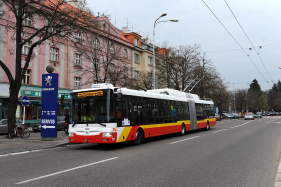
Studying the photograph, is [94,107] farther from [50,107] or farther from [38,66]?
[38,66]

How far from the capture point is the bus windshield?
36.9 feet

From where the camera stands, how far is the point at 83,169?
7219mm

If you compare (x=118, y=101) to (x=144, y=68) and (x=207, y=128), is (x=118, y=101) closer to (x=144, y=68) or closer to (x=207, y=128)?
(x=207, y=128)

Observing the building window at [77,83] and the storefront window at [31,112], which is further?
the building window at [77,83]

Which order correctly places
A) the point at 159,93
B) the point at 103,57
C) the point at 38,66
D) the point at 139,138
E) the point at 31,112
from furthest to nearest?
1. the point at 103,57
2. the point at 31,112
3. the point at 38,66
4. the point at 159,93
5. the point at 139,138

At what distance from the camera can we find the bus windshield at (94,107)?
11.2m

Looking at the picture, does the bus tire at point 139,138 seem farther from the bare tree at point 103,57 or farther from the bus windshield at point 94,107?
the bare tree at point 103,57

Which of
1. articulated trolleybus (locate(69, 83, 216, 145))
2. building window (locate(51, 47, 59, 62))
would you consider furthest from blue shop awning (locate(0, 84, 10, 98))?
articulated trolleybus (locate(69, 83, 216, 145))

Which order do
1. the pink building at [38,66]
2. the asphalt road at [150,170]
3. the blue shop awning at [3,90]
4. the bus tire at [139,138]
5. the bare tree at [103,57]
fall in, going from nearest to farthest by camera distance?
the asphalt road at [150,170] → the bus tire at [139,138] → the bare tree at [103,57] → the blue shop awning at [3,90] → the pink building at [38,66]

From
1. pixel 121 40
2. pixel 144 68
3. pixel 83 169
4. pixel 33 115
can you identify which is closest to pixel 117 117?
pixel 83 169

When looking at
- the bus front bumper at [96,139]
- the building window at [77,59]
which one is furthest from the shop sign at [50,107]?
the building window at [77,59]

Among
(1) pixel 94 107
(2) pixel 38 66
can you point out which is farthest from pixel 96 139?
(2) pixel 38 66

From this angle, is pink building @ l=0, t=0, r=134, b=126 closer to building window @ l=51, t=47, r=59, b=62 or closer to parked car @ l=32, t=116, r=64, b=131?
A: building window @ l=51, t=47, r=59, b=62

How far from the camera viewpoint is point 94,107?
452 inches
